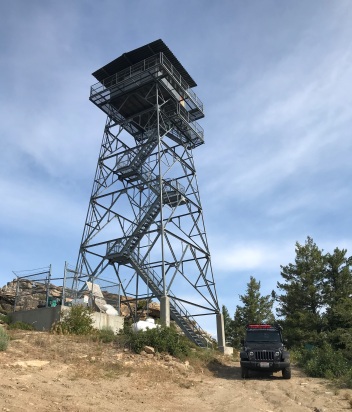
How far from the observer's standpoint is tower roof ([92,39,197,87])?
111 ft

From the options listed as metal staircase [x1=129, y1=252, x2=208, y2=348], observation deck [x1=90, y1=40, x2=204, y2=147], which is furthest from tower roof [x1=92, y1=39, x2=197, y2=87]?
metal staircase [x1=129, y1=252, x2=208, y2=348]

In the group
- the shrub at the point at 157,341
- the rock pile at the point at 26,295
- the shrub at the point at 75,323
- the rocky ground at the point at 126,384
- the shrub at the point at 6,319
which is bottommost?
the rocky ground at the point at 126,384

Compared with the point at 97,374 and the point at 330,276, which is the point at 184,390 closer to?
the point at 97,374

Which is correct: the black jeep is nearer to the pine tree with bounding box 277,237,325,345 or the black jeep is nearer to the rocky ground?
the rocky ground

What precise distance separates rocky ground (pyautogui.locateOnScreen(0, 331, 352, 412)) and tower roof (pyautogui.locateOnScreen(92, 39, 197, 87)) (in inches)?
907

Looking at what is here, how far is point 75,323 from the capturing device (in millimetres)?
21656

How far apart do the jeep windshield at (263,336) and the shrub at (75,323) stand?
8213 millimetres

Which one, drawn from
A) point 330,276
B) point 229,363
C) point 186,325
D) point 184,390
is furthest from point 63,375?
point 330,276

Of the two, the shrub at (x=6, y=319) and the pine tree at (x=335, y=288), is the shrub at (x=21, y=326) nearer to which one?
the shrub at (x=6, y=319)

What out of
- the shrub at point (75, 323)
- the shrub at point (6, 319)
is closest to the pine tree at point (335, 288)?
the shrub at point (75, 323)

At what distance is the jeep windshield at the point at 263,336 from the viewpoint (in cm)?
2073

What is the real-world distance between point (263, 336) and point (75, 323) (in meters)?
9.59

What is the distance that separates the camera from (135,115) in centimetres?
3566

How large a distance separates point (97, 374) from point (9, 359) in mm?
3302
